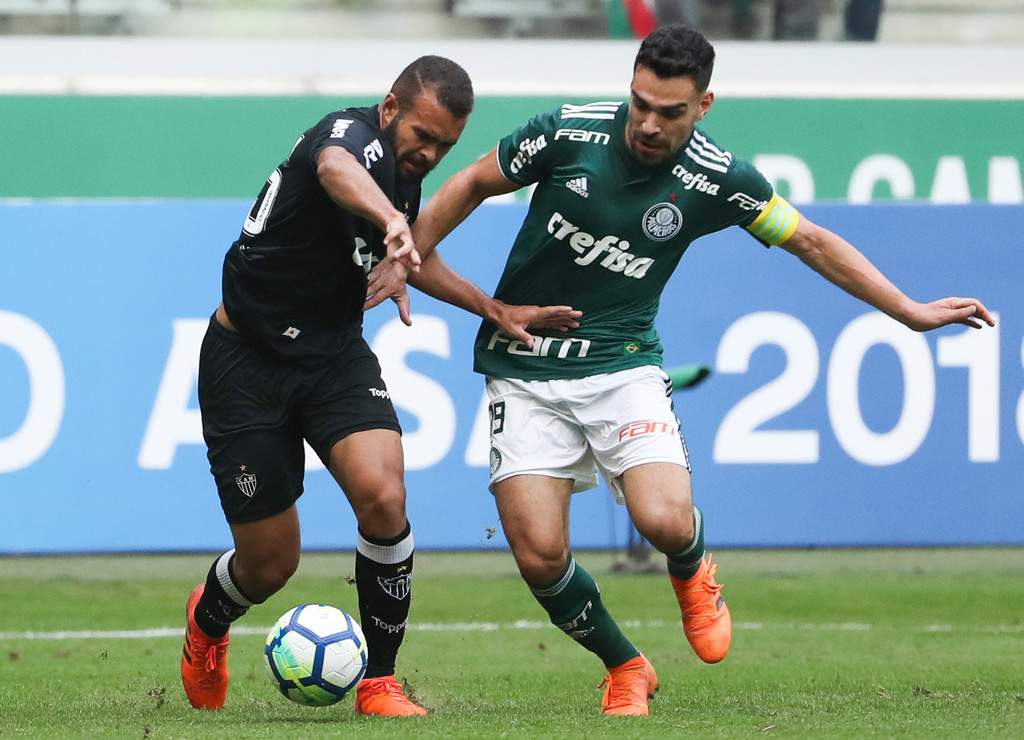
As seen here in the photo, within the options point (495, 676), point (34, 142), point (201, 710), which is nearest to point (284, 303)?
point (201, 710)

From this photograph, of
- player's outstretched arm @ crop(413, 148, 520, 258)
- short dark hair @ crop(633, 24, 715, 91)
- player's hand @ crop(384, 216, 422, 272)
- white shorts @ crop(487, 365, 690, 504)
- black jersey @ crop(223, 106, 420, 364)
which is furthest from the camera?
player's outstretched arm @ crop(413, 148, 520, 258)

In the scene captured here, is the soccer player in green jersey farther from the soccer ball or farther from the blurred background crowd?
the blurred background crowd

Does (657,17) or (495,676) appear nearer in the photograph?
(495,676)

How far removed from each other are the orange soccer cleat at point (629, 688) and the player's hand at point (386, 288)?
141 centimetres

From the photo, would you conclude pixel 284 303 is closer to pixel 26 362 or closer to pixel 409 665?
pixel 409 665

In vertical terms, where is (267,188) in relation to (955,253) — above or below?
above

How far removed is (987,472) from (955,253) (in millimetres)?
1310

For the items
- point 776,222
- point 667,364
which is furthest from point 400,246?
point 667,364

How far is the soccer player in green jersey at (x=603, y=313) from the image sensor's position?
→ 16.8 ft

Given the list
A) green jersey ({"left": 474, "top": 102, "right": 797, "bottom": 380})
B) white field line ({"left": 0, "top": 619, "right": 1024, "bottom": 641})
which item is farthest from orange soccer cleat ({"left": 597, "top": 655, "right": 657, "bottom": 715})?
white field line ({"left": 0, "top": 619, "right": 1024, "bottom": 641})

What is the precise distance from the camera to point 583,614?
5.19m

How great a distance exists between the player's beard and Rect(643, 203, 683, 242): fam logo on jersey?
0.75 metres

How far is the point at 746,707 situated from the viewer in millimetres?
5254

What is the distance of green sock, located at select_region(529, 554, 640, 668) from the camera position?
17.0 feet
